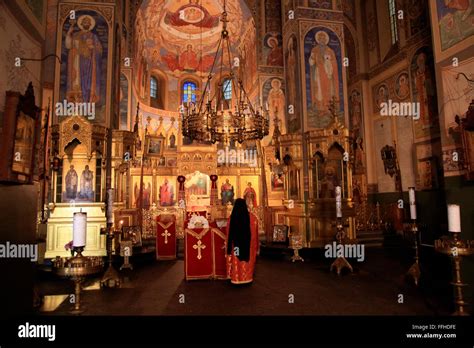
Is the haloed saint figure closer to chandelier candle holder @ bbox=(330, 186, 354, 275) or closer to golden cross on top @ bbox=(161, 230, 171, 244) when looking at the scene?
golden cross on top @ bbox=(161, 230, 171, 244)

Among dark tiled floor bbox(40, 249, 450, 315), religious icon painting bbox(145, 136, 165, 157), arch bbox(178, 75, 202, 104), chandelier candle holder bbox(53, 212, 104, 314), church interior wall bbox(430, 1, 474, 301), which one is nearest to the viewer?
chandelier candle holder bbox(53, 212, 104, 314)

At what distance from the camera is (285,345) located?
11.4 ft

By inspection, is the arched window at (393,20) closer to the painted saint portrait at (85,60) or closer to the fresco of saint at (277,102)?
the fresco of saint at (277,102)

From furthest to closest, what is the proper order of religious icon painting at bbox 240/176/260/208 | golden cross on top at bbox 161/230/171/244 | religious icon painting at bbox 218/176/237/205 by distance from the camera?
religious icon painting at bbox 240/176/260/208 < religious icon painting at bbox 218/176/237/205 < golden cross on top at bbox 161/230/171/244

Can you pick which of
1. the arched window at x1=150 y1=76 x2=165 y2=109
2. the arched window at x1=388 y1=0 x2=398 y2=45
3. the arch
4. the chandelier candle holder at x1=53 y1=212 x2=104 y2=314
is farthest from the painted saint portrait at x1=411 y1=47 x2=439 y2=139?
the arched window at x1=150 y1=76 x2=165 y2=109

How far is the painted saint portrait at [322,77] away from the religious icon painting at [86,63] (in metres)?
6.45

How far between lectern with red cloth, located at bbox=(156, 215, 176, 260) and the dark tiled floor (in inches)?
58.7

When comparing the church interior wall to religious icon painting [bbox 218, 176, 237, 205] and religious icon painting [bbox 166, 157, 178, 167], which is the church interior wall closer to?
religious icon painting [bbox 218, 176, 237, 205]

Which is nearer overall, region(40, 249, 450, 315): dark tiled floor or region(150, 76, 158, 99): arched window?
region(40, 249, 450, 315): dark tiled floor

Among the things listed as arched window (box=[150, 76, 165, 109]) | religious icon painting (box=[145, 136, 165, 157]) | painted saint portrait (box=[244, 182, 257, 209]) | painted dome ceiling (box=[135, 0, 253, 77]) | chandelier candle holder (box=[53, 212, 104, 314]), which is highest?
painted dome ceiling (box=[135, 0, 253, 77])

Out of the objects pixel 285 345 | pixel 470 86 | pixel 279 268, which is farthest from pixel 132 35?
pixel 285 345

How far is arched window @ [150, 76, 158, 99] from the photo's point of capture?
2002 cm

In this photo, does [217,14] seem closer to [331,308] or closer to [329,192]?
[329,192]

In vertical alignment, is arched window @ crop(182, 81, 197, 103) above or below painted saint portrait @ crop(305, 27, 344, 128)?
above
